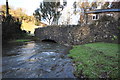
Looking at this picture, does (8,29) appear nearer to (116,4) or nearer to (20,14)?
(20,14)

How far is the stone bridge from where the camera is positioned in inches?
412

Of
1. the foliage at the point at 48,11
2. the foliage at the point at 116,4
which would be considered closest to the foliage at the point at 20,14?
the foliage at the point at 48,11

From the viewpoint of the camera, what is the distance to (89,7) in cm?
2517

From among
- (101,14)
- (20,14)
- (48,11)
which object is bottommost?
(101,14)

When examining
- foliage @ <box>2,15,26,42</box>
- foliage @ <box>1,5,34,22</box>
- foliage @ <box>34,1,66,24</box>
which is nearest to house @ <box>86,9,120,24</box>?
foliage @ <box>34,1,66,24</box>

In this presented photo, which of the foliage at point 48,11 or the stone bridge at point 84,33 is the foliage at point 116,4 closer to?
the foliage at point 48,11

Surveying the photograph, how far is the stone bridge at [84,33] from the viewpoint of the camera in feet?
34.4

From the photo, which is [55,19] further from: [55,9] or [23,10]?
[23,10]

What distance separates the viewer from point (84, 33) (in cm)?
1184

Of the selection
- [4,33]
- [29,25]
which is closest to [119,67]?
[4,33]

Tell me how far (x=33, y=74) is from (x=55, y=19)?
81.8 feet

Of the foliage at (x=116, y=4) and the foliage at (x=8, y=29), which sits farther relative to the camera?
the foliage at (x=116, y=4)

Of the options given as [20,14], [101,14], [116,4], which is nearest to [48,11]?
[20,14]

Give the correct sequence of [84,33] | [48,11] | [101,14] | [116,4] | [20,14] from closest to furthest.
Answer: [84,33] → [101,14] → [116,4] → [48,11] → [20,14]
